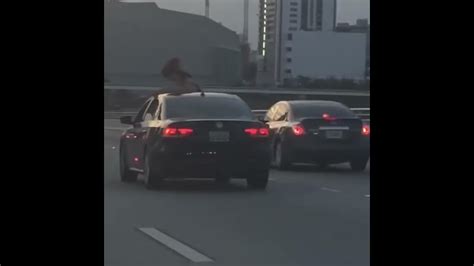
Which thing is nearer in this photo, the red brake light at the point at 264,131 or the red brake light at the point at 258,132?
the red brake light at the point at 258,132

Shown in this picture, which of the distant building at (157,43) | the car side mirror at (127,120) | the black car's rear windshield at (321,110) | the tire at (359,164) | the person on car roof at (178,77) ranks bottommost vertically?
the tire at (359,164)

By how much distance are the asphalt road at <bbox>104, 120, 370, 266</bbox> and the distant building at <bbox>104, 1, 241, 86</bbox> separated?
0.41m

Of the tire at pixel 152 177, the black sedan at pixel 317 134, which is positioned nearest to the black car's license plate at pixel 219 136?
the black sedan at pixel 317 134

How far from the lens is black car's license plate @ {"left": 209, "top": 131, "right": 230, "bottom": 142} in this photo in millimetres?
7436

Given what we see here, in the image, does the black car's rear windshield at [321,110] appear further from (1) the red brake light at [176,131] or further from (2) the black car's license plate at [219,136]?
(1) the red brake light at [176,131]

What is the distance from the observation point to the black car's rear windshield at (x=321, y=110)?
7382mm

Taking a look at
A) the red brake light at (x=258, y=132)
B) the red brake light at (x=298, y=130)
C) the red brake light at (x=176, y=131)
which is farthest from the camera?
the red brake light at (x=298, y=130)

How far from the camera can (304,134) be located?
8.20 m

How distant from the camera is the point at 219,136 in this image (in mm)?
7445

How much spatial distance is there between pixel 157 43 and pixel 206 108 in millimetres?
866

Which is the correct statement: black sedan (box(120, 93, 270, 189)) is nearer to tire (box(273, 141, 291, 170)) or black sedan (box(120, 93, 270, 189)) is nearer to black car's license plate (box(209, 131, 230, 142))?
black car's license plate (box(209, 131, 230, 142))

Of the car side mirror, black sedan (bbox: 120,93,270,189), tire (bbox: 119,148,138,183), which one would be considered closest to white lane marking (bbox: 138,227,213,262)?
black sedan (bbox: 120,93,270,189)

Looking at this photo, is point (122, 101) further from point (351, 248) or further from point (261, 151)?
point (351, 248)
